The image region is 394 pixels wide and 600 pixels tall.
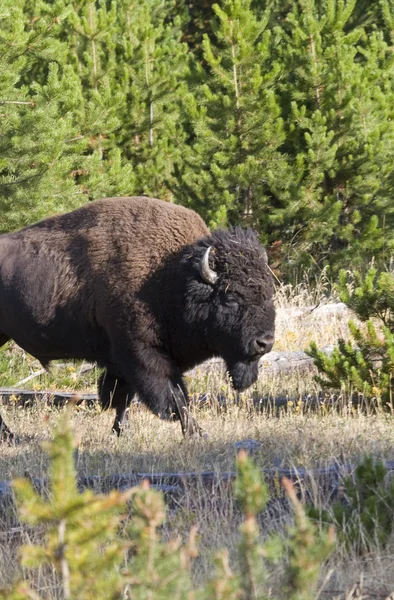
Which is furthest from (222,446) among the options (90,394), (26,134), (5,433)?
(26,134)

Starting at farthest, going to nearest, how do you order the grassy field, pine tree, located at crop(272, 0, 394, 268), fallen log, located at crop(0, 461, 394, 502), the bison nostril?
pine tree, located at crop(272, 0, 394, 268)
the bison nostril
fallen log, located at crop(0, 461, 394, 502)
the grassy field

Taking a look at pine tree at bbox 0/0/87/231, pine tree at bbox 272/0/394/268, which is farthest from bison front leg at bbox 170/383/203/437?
pine tree at bbox 272/0/394/268

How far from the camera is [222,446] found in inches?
227

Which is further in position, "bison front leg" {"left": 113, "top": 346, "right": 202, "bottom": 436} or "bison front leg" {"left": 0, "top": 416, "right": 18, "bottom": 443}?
"bison front leg" {"left": 0, "top": 416, "right": 18, "bottom": 443}

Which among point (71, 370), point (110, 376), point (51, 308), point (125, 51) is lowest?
point (71, 370)

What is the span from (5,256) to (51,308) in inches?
27.7

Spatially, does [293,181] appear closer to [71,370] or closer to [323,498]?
[71,370]

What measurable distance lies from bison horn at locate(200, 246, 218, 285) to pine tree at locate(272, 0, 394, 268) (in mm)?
6290

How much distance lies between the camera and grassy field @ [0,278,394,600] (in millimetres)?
3424

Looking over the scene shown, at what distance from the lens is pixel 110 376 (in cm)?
755

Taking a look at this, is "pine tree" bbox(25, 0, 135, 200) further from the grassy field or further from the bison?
the bison

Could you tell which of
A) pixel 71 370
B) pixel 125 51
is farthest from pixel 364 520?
pixel 125 51

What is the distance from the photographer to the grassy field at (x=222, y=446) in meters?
3.42

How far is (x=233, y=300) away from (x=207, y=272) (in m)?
0.30
